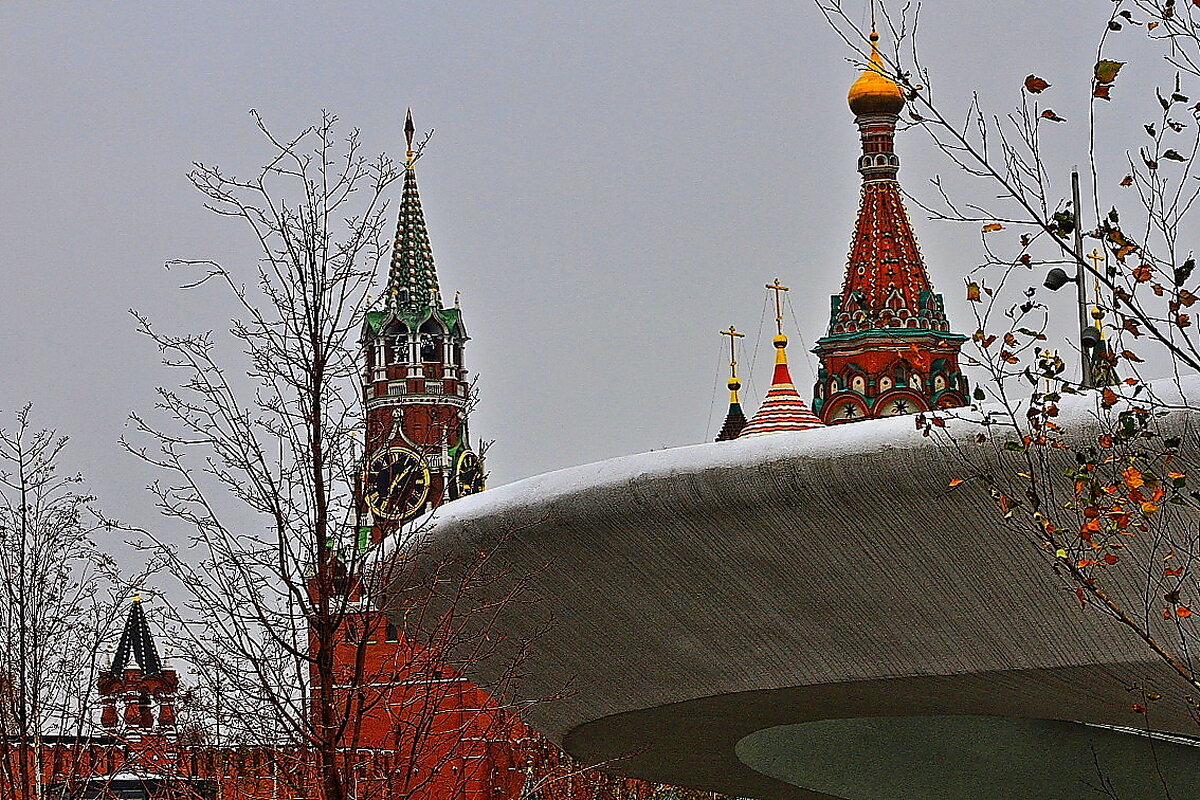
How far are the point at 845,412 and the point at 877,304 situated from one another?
332 cm

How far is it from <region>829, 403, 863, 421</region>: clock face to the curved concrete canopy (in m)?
45.6

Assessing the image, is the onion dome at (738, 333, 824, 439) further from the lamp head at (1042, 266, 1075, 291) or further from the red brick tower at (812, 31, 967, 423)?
the lamp head at (1042, 266, 1075, 291)

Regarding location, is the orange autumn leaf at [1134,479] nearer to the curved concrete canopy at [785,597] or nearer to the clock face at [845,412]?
the curved concrete canopy at [785,597]

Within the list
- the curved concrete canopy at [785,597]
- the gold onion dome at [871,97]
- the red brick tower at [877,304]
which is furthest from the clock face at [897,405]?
the curved concrete canopy at [785,597]

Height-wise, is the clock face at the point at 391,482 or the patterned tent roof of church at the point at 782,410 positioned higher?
the patterned tent roof of church at the point at 782,410

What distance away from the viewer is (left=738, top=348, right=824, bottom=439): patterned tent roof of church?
56250mm

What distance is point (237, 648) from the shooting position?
10906mm

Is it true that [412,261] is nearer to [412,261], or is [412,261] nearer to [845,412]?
[412,261]

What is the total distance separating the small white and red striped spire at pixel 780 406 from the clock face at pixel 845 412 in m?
0.94

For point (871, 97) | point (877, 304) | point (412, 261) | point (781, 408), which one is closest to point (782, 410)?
point (781, 408)

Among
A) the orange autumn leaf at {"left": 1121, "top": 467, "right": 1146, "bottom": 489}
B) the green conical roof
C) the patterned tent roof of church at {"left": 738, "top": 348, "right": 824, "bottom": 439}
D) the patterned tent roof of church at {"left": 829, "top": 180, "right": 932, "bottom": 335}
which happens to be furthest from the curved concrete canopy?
the green conical roof

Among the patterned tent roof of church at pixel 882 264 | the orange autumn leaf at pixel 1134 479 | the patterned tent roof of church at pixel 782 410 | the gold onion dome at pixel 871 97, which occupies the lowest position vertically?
the orange autumn leaf at pixel 1134 479

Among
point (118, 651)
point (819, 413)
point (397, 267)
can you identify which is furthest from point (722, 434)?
point (118, 651)

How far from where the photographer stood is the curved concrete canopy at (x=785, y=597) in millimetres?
10422
